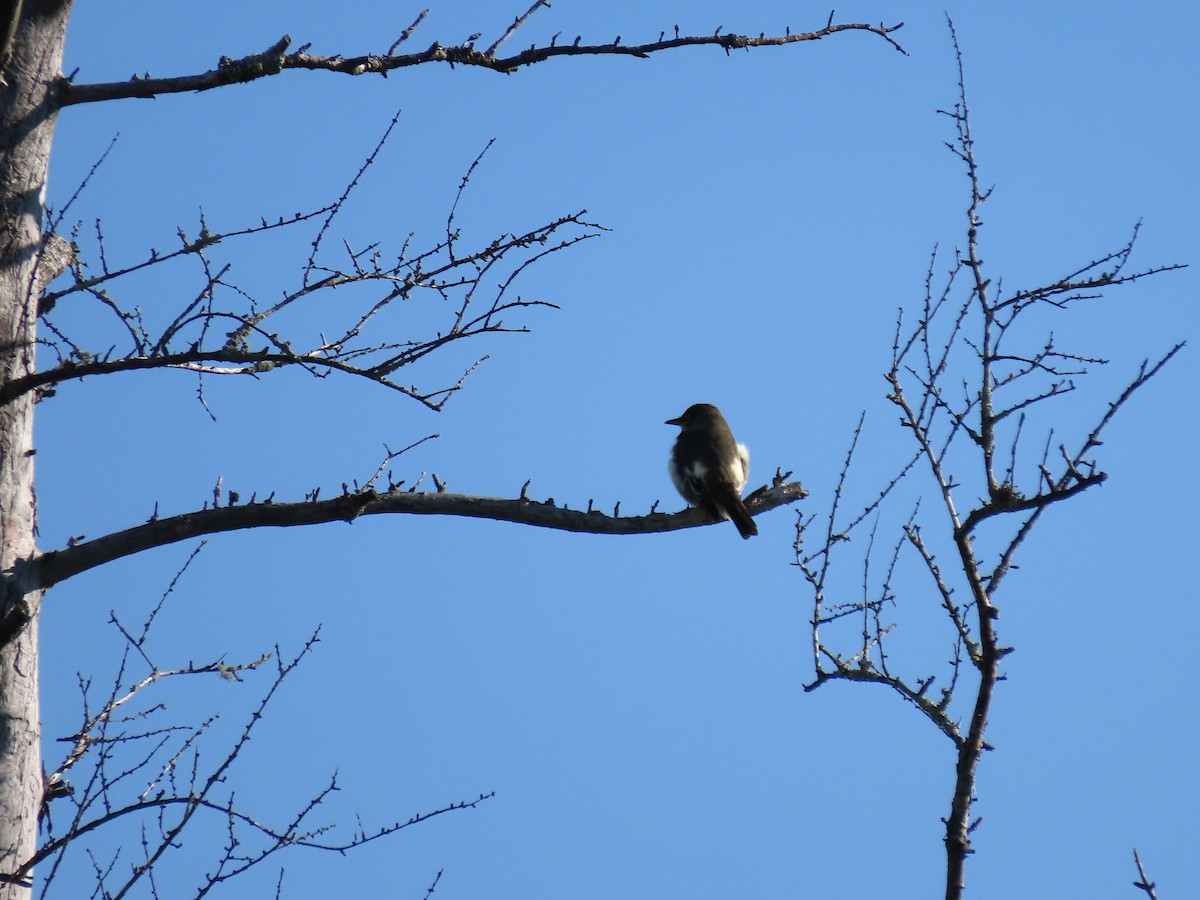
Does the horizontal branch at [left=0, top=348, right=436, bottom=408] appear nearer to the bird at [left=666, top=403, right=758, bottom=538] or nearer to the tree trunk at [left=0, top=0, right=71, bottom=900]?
the tree trunk at [left=0, top=0, right=71, bottom=900]

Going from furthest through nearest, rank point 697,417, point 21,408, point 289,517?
point 697,417, point 289,517, point 21,408

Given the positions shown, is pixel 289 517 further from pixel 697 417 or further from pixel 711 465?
pixel 697 417

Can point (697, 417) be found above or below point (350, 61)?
above

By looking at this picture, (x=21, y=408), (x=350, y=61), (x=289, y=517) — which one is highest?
(x=350, y=61)

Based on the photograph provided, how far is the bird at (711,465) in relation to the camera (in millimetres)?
7262

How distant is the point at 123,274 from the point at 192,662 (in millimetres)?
1607

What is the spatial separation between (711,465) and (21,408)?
4637mm

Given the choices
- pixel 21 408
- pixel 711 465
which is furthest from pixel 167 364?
pixel 711 465

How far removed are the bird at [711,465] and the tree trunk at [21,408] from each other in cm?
395

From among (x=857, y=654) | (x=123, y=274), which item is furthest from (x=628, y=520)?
(x=123, y=274)

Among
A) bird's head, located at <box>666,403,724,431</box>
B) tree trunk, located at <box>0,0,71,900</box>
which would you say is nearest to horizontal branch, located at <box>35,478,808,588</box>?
tree trunk, located at <box>0,0,71,900</box>

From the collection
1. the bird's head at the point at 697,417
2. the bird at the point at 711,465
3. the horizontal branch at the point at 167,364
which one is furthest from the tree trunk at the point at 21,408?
the bird's head at the point at 697,417

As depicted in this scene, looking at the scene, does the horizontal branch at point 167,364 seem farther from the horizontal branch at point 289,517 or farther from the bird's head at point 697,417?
the bird's head at point 697,417

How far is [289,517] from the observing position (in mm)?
4262
